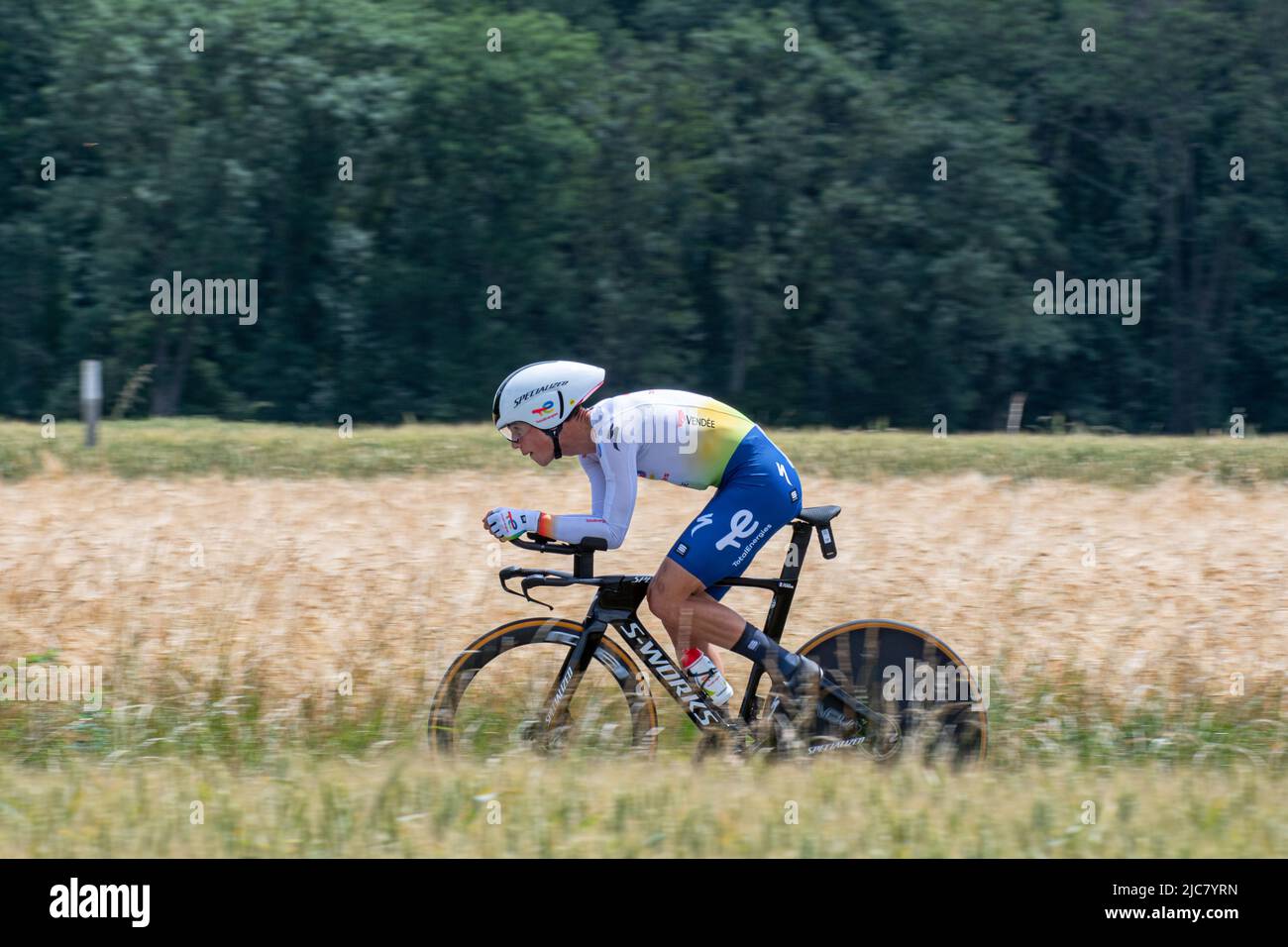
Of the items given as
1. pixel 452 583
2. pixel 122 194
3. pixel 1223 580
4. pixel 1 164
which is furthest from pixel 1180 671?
pixel 1 164

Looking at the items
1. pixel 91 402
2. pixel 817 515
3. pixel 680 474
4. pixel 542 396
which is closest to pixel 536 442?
pixel 542 396

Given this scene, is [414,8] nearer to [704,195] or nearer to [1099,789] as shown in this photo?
[704,195]

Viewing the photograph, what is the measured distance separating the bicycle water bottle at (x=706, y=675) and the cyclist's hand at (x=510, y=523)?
85 cm

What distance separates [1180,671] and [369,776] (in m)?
4.15

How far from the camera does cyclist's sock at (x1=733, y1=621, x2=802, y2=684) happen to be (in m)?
6.56

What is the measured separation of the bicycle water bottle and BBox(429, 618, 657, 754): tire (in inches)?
7.7

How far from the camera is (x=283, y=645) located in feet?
27.4

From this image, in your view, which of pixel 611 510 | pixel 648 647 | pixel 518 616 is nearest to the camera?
pixel 611 510

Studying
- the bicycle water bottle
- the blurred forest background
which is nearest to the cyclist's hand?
the bicycle water bottle

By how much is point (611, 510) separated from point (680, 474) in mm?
390

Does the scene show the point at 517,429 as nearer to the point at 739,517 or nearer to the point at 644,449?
the point at 644,449

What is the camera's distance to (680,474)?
6.59 m

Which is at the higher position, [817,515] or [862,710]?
[817,515]

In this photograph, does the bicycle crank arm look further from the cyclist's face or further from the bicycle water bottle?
the cyclist's face
